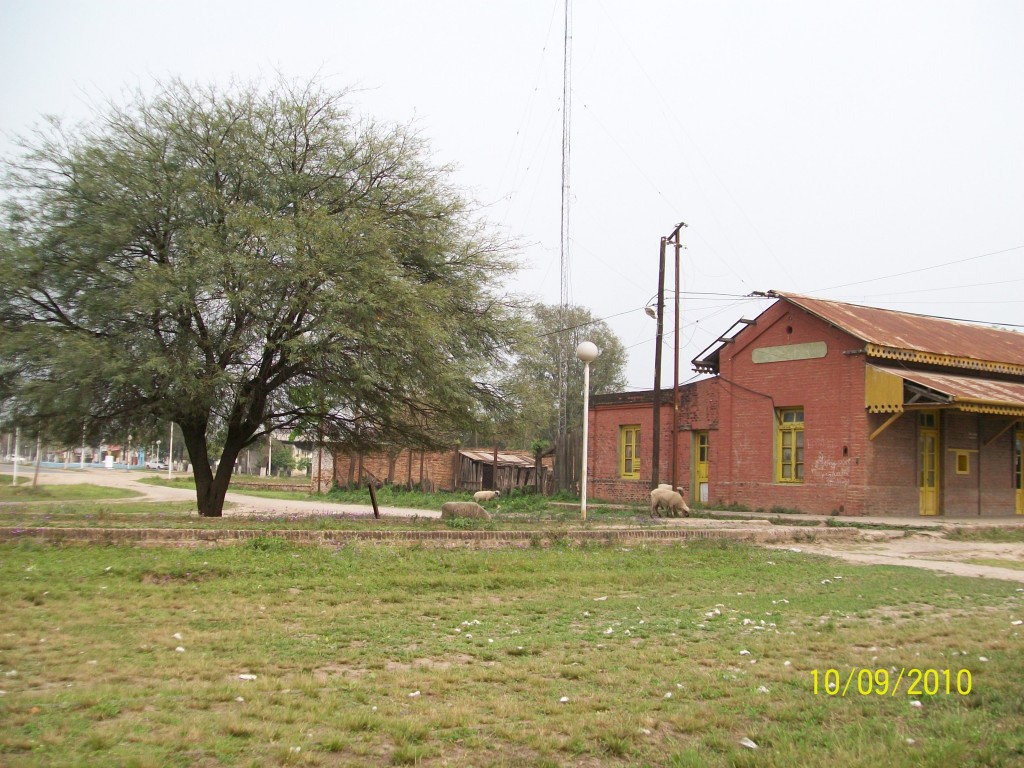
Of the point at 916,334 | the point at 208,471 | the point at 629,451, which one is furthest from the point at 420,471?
the point at 208,471

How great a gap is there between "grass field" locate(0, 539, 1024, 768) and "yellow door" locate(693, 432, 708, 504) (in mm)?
19429

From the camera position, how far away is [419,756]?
4.77m

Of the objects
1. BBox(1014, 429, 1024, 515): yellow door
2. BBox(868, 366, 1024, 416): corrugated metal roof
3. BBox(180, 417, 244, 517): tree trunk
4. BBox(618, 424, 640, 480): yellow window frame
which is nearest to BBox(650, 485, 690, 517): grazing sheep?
BBox(868, 366, 1024, 416): corrugated metal roof

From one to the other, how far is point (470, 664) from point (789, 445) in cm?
2339

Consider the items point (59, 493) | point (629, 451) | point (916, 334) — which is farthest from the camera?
point (59, 493)

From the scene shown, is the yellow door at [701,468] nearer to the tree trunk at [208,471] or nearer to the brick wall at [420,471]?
the brick wall at [420,471]

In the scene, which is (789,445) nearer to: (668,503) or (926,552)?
(668,503)

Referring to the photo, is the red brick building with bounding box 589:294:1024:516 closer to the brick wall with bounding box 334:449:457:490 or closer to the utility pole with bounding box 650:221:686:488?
the utility pole with bounding box 650:221:686:488

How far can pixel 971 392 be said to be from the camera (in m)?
24.7

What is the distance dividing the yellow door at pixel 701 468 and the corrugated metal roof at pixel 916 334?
6.25 metres

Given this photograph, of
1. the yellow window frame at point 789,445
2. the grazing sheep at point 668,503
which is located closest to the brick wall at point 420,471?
the yellow window frame at point 789,445

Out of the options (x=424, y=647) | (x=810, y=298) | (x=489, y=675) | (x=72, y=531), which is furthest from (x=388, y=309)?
(x=810, y=298)

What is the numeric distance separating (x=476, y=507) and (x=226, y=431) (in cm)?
570

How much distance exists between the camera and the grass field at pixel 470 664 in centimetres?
491
